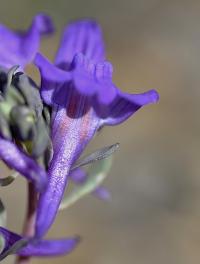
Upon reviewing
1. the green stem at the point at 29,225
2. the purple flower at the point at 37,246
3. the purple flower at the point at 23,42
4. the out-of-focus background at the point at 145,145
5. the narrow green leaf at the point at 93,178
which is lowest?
the out-of-focus background at the point at 145,145

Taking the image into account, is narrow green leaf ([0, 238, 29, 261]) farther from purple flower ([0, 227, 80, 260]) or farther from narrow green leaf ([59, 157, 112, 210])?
narrow green leaf ([59, 157, 112, 210])

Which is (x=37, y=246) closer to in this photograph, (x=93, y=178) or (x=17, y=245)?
(x=17, y=245)

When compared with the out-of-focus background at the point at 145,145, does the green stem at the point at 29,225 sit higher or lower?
higher

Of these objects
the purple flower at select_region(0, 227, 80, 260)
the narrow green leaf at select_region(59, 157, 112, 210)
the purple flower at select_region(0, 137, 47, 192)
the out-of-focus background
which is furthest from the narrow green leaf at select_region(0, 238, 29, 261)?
the out-of-focus background

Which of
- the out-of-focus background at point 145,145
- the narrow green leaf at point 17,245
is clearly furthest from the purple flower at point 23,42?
the out-of-focus background at point 145,145

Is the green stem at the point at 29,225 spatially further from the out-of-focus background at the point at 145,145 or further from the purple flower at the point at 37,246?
the out-of-focus background at the point at 145,145

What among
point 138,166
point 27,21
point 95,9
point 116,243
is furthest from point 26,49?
point 95,9
